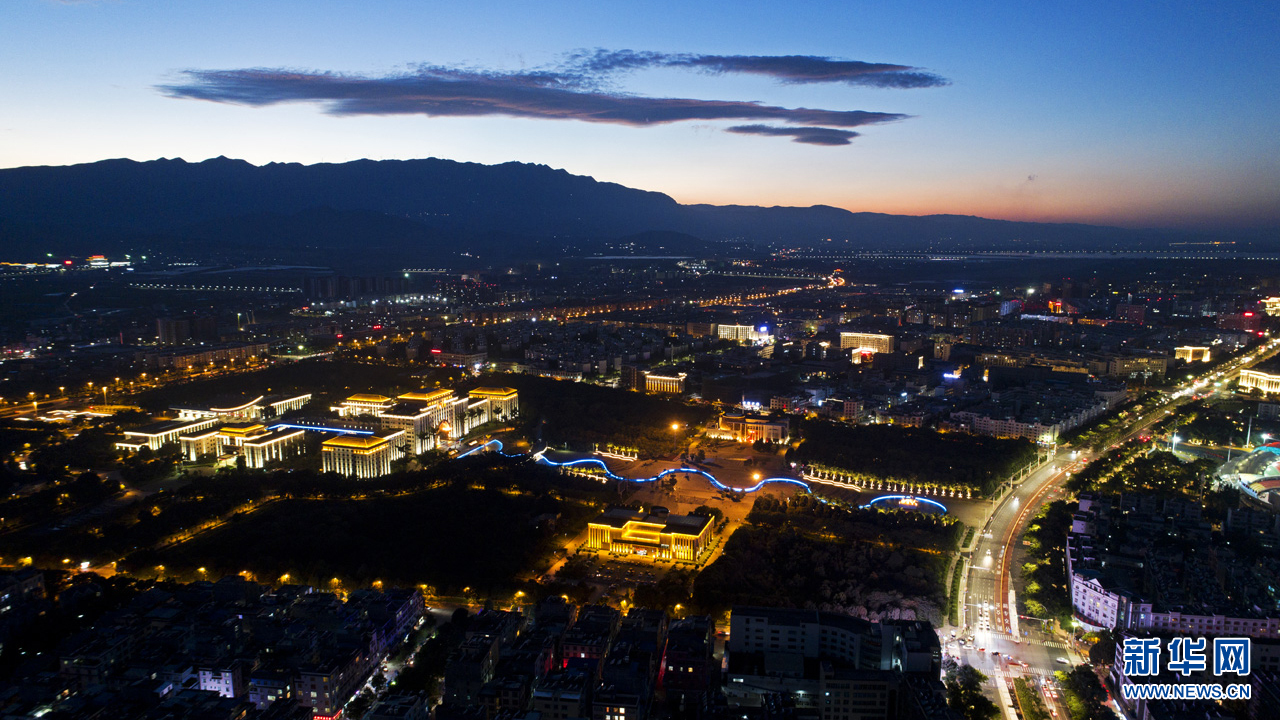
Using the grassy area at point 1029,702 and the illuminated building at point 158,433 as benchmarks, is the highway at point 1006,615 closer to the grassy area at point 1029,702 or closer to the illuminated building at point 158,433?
the grassy area at point 1029,702

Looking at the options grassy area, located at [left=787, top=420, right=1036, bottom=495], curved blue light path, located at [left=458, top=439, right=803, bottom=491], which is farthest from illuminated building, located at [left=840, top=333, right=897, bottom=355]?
curved blue light path, located at [left=458, top=439, right=803, bottom=491]

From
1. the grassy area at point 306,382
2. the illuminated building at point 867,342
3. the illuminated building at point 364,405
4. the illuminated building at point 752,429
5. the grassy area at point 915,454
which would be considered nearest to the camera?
the grassy area at point 915,454

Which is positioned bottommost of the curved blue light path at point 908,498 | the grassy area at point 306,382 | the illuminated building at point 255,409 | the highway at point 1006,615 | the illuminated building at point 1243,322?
the highway at point 1006,615

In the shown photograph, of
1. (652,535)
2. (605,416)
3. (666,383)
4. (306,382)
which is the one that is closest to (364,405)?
(306,382)

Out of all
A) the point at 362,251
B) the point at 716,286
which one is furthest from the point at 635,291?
the point at 362,251

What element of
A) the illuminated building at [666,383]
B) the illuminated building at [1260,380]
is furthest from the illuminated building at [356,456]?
the illuminated building at [1260,380]

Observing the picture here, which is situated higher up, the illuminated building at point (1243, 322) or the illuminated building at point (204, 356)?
the illuminated building at point (1243, 322)
